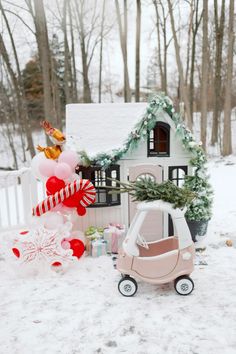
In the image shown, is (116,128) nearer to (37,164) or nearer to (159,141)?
(159,141)

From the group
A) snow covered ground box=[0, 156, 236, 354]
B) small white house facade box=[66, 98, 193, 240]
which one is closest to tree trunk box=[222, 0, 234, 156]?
small white house facade box=[66, 98, 193, 240]

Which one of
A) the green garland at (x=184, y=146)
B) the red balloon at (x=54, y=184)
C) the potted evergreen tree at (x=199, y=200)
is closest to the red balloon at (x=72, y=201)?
the red balloon at (x=54, y=184)

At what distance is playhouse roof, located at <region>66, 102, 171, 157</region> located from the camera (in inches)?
218

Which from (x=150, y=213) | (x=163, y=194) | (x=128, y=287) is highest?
(x=163, y=194)

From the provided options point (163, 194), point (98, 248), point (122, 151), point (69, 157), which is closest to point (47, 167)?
point (69, 157)

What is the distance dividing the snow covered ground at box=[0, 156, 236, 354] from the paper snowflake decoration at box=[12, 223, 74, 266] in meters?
0.24

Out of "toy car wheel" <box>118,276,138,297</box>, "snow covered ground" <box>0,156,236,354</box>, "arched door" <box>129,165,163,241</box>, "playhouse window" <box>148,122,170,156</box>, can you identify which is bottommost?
"snow covered ground" <box>0,156,236,354</box>

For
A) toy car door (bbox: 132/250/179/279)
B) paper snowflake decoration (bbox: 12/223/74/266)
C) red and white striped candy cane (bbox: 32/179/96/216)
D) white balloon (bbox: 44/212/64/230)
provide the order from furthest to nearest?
1. white balloon (bbox: 44/212/64/230)
2. red and white striped candy cane (bbox: 32/179/96/216)
3. paper snowflake decoration (bbox: 12/223/74/266)
4. toy car door (bbox: 132/250/179/279)

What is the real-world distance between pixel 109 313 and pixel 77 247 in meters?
1.58

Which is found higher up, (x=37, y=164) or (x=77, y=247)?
(x=37, y=164)

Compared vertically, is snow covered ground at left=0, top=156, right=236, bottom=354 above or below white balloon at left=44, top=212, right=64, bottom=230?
below

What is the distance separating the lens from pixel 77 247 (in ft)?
16.8

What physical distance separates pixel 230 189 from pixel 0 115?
18.2 metres

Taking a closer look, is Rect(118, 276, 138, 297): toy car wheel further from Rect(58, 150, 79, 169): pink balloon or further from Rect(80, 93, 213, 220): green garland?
Rect(58, 150, 79, 169): pink balloon
